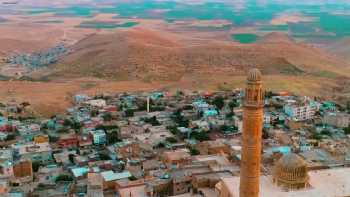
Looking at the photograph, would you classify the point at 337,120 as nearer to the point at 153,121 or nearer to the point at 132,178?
the point at 153,121

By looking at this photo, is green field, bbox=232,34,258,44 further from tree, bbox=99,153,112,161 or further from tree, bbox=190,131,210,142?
tree, bbox=99,153,112,161

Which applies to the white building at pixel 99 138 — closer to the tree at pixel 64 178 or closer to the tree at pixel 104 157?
the tree at pixel 104 157

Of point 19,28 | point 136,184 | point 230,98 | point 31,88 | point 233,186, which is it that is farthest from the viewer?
point 19,28

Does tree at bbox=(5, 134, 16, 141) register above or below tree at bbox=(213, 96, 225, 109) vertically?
below

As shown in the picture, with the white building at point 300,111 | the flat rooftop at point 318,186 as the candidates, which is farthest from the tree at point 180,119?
the flat rooftop at point 318,186

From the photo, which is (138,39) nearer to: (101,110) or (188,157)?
(101,110)

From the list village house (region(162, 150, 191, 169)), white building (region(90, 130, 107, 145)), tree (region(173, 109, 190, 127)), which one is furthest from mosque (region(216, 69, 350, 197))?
tree (region(173, 109, 190, 127))

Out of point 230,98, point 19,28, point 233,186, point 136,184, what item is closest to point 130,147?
point 136,184
